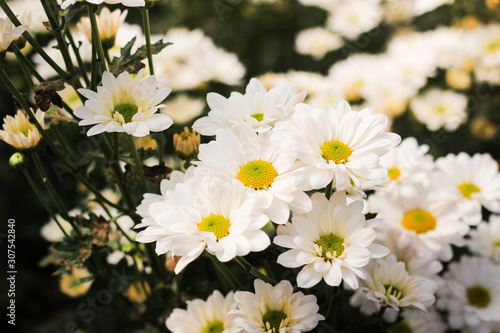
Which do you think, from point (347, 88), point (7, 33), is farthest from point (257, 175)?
point (347, 88)

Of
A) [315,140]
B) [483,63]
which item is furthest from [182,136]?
[483,63]

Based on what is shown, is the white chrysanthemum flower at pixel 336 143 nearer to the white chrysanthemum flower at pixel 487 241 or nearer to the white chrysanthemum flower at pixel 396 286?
the white chrysanthemum flower at pixel 396 286

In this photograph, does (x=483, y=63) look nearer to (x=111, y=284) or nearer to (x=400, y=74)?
(x=400, y=74)

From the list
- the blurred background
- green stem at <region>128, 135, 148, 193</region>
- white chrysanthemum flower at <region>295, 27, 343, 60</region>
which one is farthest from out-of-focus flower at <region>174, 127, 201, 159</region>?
white chrysanthemum flower at <region>295, 27, 343, 60</region>

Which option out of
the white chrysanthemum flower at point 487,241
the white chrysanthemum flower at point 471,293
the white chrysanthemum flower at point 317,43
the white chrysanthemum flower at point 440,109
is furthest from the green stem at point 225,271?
the white chrysanthemum flower at point 317,43

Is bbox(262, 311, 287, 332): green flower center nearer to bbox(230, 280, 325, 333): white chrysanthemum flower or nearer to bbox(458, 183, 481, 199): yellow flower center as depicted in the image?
bbox(230, 280, 325, 333): white chrysanthemum flower

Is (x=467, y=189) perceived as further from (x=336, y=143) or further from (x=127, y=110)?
(x=127, y=110)

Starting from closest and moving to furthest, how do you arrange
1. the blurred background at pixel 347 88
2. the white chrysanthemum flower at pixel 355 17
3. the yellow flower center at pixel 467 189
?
the yellow flower center at pixel 467 189, the blurred background at pixel 347 88, the white chrysanthemum flower at pixel 355 17
